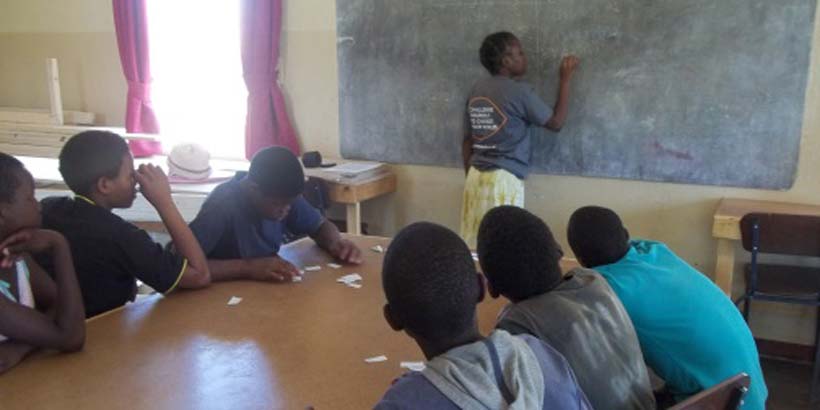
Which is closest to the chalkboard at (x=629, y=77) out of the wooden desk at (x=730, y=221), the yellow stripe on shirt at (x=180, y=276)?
the wooden desk at (x=730, y=221)

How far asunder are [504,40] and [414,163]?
111cm

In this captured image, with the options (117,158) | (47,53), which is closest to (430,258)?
(117,158)

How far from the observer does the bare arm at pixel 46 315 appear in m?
1.60

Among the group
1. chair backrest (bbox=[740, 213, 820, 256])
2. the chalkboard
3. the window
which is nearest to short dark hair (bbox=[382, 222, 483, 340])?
chair backrest (bbox=[740, 213, 820, 256])

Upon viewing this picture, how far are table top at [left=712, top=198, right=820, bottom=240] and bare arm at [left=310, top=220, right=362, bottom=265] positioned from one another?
Result: 1.79 meters

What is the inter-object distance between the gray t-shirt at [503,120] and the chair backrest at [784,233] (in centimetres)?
115

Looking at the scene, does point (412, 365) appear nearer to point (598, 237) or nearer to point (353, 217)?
point (598, 237)

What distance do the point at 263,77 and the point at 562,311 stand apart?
3806mm

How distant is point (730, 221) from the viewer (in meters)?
3.23

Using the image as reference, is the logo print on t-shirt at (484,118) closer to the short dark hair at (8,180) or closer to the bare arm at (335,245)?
the bare arm at (335,245)

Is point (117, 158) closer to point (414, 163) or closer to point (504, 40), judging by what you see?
point (504, 40)

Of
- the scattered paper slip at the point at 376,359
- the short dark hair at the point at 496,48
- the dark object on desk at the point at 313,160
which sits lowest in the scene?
the scattered paper slip at the point at 376,359

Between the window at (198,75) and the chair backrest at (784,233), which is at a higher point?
the window at (198,75)

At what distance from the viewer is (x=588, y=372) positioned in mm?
1392
